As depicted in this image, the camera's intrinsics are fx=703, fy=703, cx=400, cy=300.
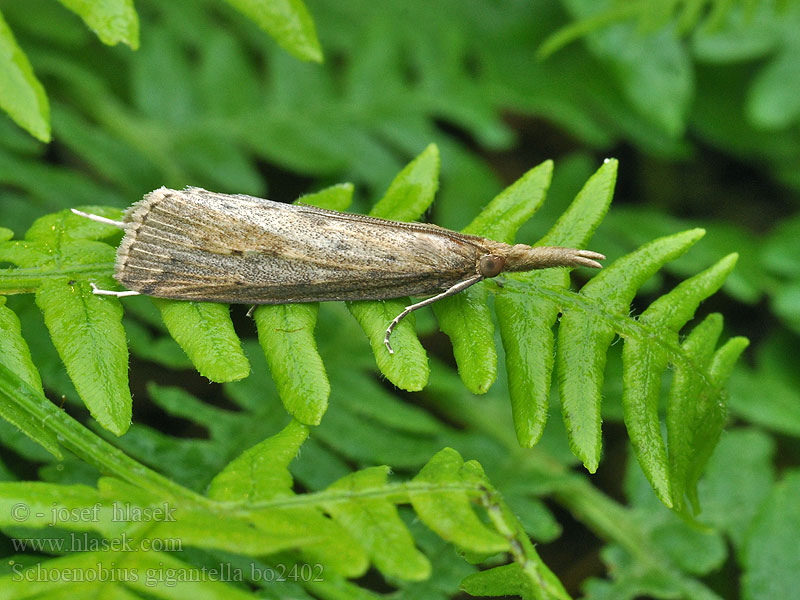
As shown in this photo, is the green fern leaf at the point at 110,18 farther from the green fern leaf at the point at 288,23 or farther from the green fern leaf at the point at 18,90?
the green fern leaf at the point at 288,23

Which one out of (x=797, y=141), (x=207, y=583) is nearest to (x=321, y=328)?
(x=207, y=583)

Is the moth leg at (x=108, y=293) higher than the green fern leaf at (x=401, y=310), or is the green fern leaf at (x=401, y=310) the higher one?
the green fern leaf at (x=401, y=310)

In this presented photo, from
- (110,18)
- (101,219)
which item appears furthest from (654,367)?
(110,18)

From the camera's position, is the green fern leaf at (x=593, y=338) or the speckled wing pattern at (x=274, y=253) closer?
Result: the green fern leaf at (x=593, y=338)

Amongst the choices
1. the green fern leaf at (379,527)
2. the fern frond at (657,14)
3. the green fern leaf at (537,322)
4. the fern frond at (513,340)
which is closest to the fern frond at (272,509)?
the green fern leaf at (379,527)

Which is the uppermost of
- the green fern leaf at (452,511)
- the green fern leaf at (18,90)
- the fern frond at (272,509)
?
the green fern leaf at (18,90)

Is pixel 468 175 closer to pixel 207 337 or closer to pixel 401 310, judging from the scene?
pixel 401 310

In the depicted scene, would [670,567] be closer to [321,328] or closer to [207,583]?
[321,328]
